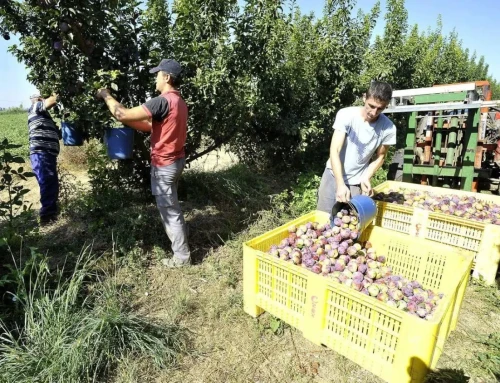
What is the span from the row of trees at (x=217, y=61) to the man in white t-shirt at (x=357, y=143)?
5.21ft

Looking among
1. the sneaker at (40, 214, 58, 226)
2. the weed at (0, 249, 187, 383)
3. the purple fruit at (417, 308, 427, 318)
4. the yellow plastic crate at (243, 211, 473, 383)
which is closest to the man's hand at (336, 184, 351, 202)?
the yellow plastic crate at (243, 211, 473, 383)

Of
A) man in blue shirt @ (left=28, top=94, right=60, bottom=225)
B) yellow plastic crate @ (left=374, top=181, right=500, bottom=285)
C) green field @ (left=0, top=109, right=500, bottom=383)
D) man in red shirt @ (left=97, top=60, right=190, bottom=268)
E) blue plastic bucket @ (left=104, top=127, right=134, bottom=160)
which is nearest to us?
green field @ (left=0, top=109, right=500, bottom=383)

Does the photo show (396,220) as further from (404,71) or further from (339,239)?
(404,71)

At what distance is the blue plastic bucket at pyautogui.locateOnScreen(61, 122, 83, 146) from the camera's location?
3295mm

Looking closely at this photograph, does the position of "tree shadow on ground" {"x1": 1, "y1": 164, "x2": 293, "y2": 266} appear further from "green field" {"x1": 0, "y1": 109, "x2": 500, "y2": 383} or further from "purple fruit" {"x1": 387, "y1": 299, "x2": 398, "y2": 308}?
"purple fruit" {"x1": 387, "y1": 299, "x2": 398, "y2": 308}

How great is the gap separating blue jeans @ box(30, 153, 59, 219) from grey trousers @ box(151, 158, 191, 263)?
1853 millimetres

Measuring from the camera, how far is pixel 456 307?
2.20m

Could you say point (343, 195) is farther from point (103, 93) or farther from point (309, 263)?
point (103, 93)

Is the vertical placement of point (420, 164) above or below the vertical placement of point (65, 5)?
below

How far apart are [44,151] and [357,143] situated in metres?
3.66

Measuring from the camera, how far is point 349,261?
2.38m

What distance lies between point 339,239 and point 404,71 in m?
8.54

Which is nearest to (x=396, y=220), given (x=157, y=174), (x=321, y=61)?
(x=157, y=174)

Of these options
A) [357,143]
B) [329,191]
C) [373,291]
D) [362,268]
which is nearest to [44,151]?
[329,191]
